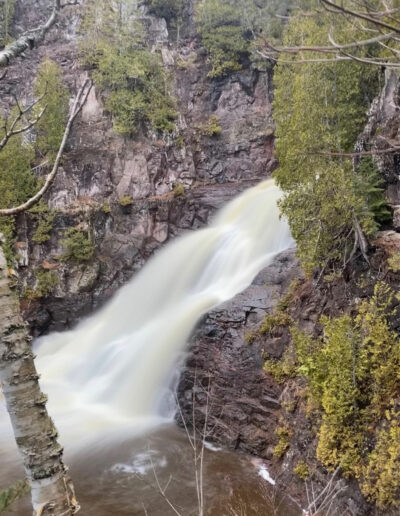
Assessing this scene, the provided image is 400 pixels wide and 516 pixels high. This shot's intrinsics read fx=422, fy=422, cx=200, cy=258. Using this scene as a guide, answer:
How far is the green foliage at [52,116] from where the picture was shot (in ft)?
74.5

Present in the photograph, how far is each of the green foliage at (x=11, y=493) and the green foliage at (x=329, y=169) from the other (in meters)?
8.96

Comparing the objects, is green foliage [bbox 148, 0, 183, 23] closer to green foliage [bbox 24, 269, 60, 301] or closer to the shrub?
the shrub

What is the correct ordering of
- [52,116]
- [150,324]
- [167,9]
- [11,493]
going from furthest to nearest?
[167,9] < [52,116] < [150,324] < [11,493]

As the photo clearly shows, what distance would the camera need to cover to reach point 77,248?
2025cm

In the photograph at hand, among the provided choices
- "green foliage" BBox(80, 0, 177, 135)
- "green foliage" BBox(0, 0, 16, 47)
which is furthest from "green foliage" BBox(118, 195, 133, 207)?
"green foliage" BBox(0, 0, 16, 47)

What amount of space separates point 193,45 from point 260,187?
14.1 meters

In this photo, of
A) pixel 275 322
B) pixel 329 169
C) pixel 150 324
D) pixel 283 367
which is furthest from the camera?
pixel 150 324

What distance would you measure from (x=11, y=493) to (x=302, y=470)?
25.3ft

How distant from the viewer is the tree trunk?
2432 millimetres

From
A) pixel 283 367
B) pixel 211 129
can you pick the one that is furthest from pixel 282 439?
pixel 211 129

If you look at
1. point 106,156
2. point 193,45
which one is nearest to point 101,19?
point 193,45

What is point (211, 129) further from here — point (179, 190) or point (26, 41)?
point (26, 41)

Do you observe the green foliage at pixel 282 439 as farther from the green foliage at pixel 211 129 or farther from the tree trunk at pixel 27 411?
the green foliage at pixel 211 129

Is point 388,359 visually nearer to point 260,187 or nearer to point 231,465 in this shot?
point 231,465
